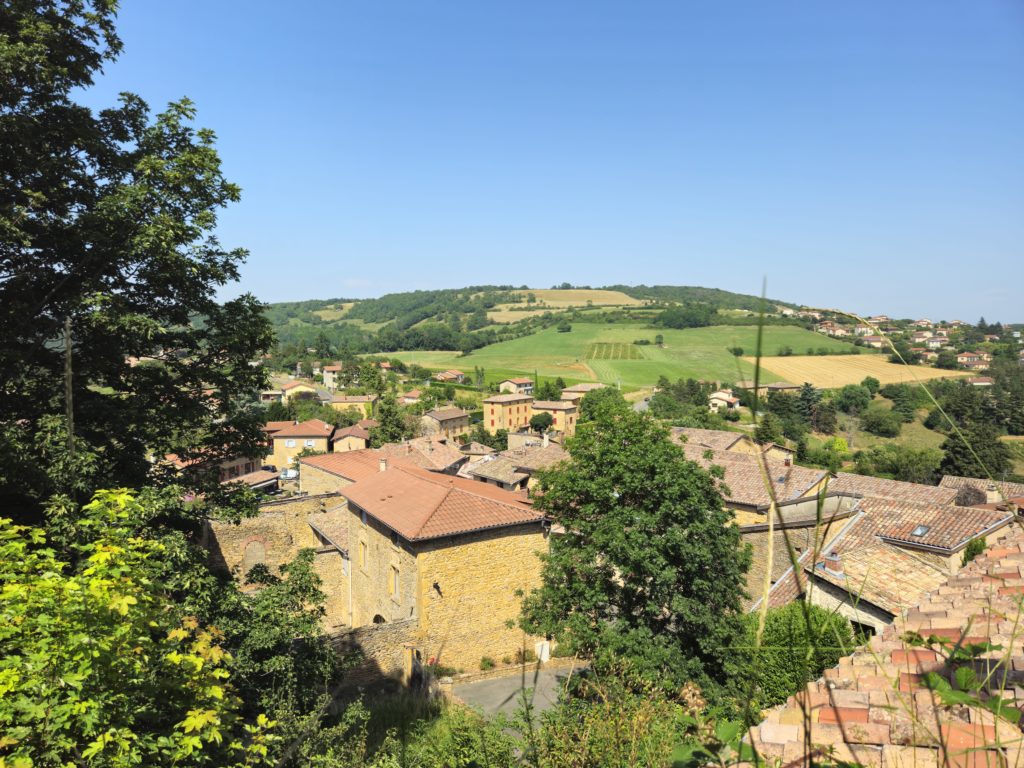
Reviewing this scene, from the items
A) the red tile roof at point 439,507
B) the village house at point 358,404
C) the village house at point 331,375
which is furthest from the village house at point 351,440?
the village house at point 331,375

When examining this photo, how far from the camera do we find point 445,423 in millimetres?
74562

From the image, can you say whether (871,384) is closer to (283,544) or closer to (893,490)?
(893,490)

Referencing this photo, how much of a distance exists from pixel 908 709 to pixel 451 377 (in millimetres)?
109850

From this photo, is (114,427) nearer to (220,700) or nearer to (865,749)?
(220,700)

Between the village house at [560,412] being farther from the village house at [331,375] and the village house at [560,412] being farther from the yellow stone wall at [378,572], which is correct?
the yellow stone wall at [378,572]

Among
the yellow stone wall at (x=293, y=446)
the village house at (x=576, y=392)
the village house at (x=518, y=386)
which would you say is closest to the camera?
the yellow stone wall at (x=293, y=446)

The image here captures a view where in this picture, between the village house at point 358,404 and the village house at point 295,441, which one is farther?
the village house at point 358,404

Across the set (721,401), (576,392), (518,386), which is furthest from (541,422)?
(721,401)

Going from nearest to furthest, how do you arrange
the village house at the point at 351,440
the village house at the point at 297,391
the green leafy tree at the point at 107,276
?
the green leafy tree at the point at 107,276, the village house at the point at 351,440, the village house at the point at 297,391

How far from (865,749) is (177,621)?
6966 mm

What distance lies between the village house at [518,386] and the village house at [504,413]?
1327 centimetres

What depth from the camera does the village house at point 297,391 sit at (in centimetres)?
9059

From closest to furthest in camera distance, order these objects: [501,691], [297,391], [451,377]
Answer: [501,691]
[297,391]
[451,377]

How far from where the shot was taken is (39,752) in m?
4.48
